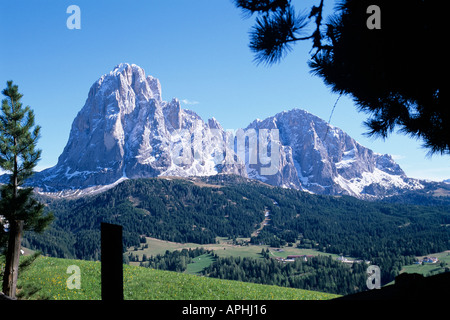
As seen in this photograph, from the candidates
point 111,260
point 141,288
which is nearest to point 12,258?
point 141,288

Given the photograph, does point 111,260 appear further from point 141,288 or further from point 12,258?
point 141,288

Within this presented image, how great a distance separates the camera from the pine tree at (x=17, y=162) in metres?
18.8

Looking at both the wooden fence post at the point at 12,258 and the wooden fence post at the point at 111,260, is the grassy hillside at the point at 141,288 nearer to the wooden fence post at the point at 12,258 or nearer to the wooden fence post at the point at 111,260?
the wooden fence post at the point at 12,258

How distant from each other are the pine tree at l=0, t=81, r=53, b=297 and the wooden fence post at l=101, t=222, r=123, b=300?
17538mm

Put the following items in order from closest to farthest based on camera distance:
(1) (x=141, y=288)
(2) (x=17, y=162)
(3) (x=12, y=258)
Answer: (3) (x=12, y=258), (2) (x=17, y=162), (1) (x=141, y=288)

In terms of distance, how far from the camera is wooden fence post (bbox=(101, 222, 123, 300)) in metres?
4.16

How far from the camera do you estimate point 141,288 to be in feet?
75.0

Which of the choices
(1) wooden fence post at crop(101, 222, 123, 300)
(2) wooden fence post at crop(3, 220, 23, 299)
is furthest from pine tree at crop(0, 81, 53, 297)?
(1) wooden fence post at crop(101, 222, 123, 300)

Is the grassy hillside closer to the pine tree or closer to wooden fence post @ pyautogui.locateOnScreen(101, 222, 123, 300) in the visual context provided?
the pine tree

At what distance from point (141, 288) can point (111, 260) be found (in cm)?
2068

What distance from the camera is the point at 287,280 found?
15988 centimetres

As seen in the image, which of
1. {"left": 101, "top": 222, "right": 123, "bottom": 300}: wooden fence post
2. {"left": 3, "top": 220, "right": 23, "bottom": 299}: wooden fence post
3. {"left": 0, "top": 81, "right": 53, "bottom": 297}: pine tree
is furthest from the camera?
{"left": 0, "top": 81, "right": 53, "bottom": 297}: pine tree
